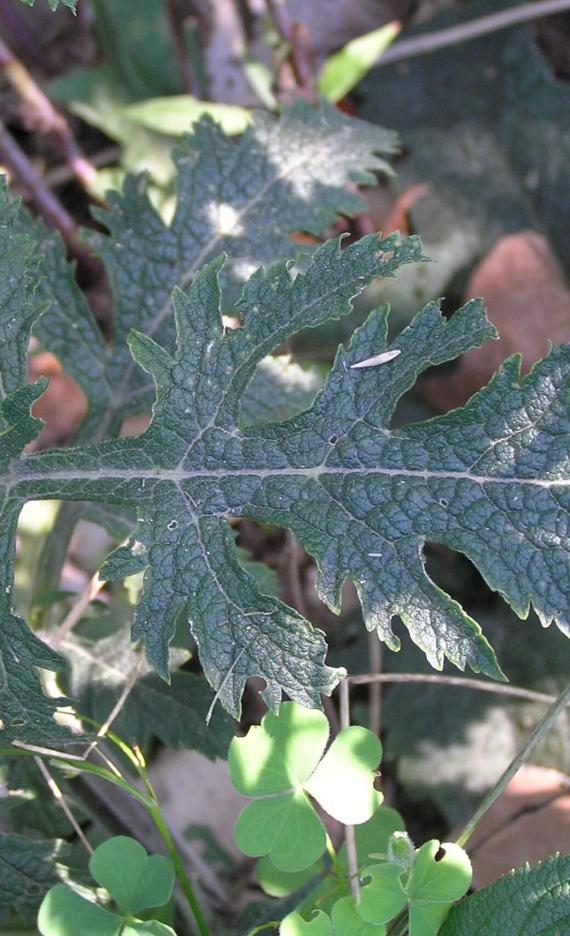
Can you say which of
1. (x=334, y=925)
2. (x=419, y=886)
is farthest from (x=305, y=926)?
(x=419, y=886)

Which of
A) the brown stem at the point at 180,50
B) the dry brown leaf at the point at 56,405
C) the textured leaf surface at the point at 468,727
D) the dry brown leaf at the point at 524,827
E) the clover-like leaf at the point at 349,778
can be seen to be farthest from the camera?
the brown stem at the point at 180,50

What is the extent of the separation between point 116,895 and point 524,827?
98cm

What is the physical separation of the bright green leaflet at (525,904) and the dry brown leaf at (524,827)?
1.74 feet

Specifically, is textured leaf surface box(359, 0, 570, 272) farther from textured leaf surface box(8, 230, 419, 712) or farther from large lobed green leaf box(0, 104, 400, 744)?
textured leaf surface box(8, 230, 419, 712)

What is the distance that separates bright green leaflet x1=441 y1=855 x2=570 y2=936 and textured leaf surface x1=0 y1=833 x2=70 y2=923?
2.39 feet

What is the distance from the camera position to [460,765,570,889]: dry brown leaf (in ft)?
6.57

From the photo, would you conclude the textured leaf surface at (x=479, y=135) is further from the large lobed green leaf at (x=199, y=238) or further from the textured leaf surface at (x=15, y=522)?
the textured leaf surface at (x=15, y=522)

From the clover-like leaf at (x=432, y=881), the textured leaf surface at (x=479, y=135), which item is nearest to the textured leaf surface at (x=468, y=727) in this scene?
the clover-like leaf at (x=432, y=881)

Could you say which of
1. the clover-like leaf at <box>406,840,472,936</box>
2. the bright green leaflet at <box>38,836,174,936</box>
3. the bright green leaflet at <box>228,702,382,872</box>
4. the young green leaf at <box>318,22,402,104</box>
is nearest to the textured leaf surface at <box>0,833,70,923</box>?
the bright green leaflet at <box>38,836,174,936</box>

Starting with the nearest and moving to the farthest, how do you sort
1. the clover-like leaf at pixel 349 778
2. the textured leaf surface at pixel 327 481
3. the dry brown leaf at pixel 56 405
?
1. the textured leaf surface at pixel 327 481
2. the clover-like leaf at pixel 349 778
3. the dry brown leaf at pixel 56 405

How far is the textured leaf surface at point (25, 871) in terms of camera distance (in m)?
1.67

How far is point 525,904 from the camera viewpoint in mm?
1423

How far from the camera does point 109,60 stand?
3043mm

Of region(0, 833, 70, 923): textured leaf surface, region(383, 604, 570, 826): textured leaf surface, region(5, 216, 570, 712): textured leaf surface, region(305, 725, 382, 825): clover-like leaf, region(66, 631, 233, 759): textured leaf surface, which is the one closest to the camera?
region(5, 216, 570, 712): textured leaf surface
